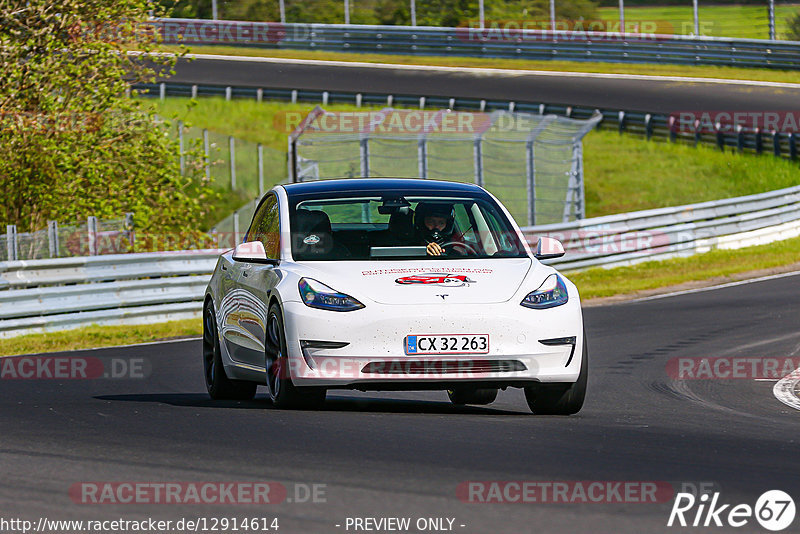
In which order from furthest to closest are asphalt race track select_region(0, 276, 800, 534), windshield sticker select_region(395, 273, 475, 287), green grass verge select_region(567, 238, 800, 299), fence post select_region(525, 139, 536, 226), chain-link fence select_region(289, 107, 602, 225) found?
chain-link fence select_region(289, 107, 602, 225) → fence post select_region(525, 139, 536, 226) → green grass verge select_region(567, 238, 800, 299) → windshield sticker select_region(395, 273, 475, 287) → asphalt race track select_region(0, 276, 800, 534)

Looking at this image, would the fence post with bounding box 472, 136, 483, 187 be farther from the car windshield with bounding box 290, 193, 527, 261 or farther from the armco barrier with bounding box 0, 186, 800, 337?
the car windshield with bounding box 290, 193, 527, 261

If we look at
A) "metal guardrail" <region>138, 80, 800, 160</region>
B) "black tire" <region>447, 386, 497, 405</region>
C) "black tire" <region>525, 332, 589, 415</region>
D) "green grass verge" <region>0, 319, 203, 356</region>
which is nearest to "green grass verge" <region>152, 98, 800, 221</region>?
"metal guardrail" <region>138, 80, 800, 160</region>

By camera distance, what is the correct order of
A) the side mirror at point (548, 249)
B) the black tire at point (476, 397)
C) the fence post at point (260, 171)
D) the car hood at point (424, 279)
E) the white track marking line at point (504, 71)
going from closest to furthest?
the car hood at point (424, 279) < the side mirror at point (548, 249) < the black tire at point (476, 397) < the fence post at point (260, 171) < the white track marking line at point (504, 71)

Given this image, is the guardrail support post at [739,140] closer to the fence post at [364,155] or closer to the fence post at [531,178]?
the fence post at [531,178]

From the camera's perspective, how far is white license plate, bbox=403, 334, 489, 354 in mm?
8867

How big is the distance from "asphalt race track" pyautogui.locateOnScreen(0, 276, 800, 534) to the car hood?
75 centimetres

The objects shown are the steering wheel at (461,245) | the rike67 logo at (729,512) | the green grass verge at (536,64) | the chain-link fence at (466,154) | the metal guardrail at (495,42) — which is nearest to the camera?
the rike67 logo at (729,512)

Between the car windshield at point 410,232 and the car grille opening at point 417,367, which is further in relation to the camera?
the car windshield at point 410,232

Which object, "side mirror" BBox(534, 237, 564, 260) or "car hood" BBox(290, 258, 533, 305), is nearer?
"car hood" BBox(290, 258, 533, 305)

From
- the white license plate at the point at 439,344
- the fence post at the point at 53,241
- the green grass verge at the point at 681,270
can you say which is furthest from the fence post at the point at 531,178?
the white license plate at the point at 439,344

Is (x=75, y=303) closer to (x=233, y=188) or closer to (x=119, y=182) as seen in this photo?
(x=119, y=182)

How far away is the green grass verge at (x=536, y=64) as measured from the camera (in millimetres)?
47875

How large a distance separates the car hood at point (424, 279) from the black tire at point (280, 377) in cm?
41

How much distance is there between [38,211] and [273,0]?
32570 millimetres
